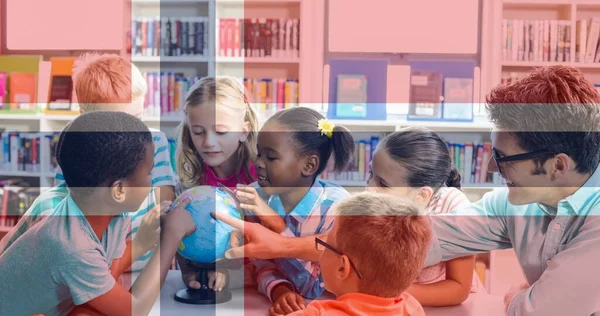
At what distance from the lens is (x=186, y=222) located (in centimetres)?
147

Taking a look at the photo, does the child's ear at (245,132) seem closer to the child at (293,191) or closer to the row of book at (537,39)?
the child at (293,191)

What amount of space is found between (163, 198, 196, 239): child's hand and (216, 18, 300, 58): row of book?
2325mm

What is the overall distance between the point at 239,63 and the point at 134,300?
8.55 feet

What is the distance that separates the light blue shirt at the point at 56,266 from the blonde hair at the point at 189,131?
1.10ft

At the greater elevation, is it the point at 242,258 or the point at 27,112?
the point at 27,112

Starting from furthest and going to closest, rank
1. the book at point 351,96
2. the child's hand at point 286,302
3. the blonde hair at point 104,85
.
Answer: the book at point 351,96 < the blonde hair at point 104,85 < the child's hand at point 286,302

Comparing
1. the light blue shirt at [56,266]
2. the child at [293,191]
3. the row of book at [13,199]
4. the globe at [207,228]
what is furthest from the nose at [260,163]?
the row of book at [13,199]

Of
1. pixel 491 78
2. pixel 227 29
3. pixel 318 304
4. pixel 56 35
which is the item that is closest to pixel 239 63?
pixel 227 29

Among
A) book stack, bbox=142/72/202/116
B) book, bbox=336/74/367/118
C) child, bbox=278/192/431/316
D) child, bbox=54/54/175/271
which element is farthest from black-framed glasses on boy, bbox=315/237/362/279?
book stack, bbox=142/72/202/116

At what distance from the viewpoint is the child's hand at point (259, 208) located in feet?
5.04

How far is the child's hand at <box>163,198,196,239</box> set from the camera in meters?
1.46

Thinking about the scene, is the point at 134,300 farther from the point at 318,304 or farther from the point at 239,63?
the point at 239,63

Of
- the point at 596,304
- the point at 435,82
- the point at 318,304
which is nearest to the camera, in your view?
the point at 318,304

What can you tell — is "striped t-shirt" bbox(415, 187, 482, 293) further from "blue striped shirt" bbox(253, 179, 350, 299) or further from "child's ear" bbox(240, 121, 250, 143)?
"child's ear" bbox(240, 121, 250, 143)
